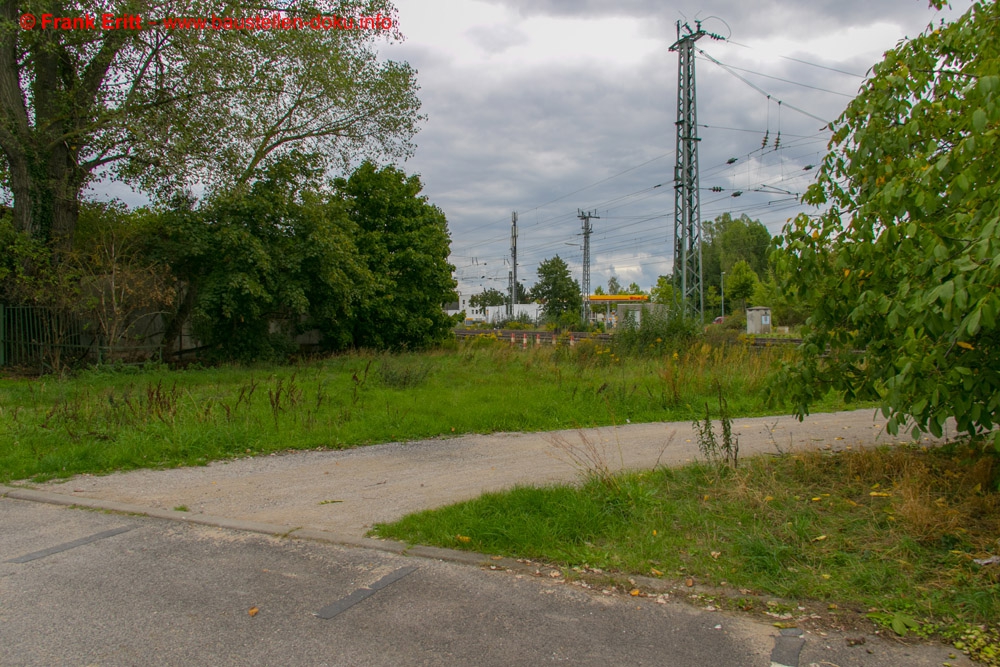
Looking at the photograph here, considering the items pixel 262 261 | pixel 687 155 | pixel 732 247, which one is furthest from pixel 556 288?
pixel 262 261

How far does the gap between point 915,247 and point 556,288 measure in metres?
69.7

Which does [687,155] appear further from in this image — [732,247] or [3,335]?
[732,247]

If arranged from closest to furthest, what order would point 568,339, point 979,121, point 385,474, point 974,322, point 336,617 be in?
point 974,322 → point 979,121 → point 336,617 → point 385,474 → point 568,339

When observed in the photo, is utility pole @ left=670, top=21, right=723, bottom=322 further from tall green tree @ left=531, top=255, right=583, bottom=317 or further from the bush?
tall green tree @ left=531, top=255, right=583, bottom=317

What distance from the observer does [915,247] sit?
4477mm

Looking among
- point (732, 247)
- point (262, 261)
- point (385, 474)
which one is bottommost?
point (385, 474)

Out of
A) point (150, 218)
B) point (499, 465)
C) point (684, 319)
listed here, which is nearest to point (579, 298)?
point (684, 319)

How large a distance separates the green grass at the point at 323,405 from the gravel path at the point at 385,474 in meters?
0.51

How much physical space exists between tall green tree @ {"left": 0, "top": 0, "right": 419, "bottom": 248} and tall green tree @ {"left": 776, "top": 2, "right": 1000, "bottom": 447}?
48.2 ft

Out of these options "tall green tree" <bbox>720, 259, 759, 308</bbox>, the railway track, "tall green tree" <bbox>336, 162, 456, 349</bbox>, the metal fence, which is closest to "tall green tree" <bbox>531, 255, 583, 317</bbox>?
"tall green tree" <bbox>720, 259, 759, 308</bbox>

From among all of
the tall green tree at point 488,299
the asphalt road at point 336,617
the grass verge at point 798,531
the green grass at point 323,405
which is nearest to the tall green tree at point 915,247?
the grass verge at point 798,531

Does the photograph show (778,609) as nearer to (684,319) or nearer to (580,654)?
(580,654)

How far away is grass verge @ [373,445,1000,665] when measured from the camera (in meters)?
3.74

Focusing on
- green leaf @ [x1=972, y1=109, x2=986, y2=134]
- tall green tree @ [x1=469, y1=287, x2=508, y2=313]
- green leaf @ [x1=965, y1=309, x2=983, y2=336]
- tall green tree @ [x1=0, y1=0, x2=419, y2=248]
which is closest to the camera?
green leaf @ [x1=965, y1=309, x2=983, y2=336]
